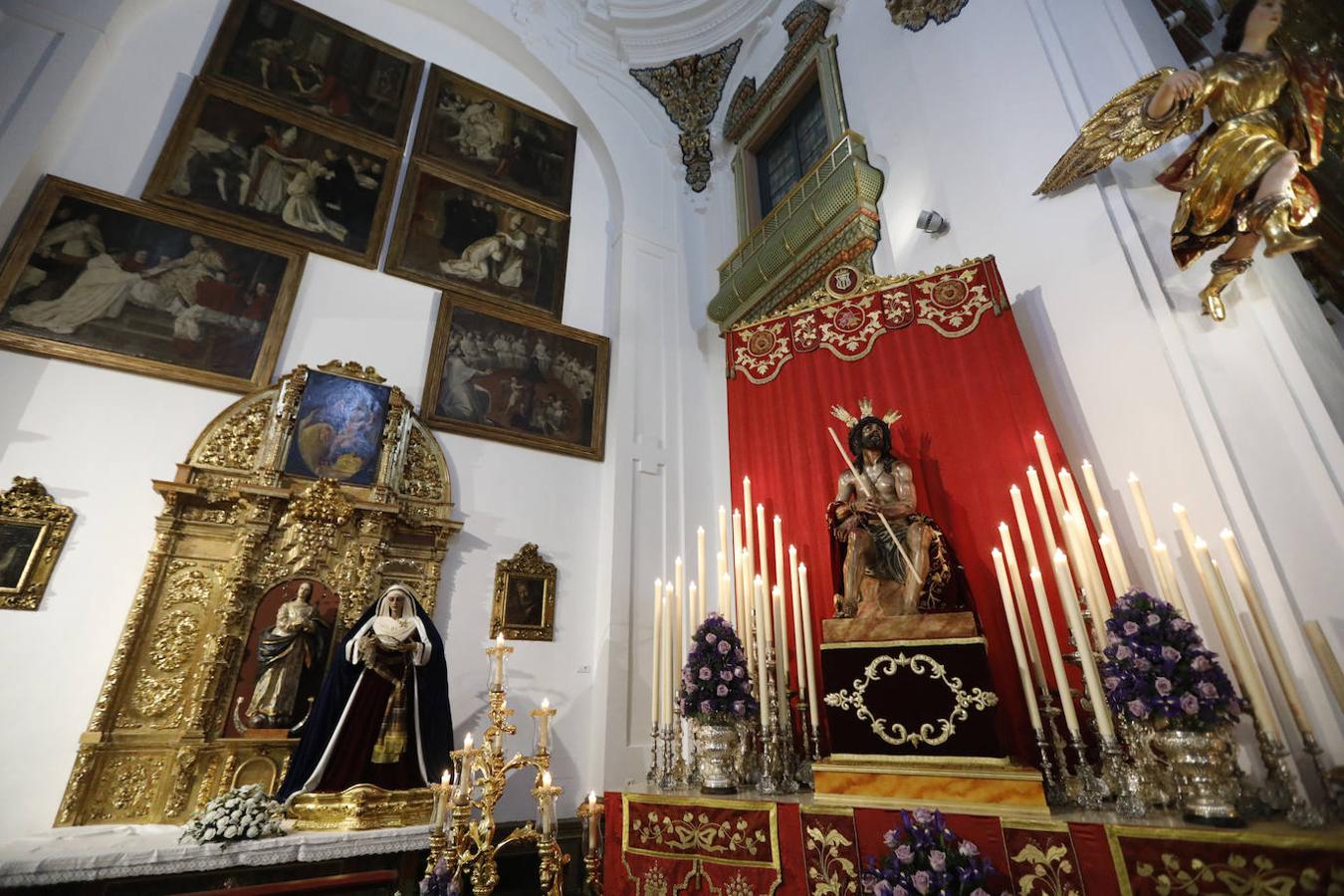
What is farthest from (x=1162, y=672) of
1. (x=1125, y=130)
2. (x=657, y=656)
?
(x=1125, y=130)

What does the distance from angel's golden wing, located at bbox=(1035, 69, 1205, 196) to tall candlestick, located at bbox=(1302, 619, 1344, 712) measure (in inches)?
103

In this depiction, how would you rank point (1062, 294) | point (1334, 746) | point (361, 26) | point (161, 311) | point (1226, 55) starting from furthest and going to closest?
point (361, 26) → point (161, 311) → point (1062, 294) → point (1226, 55) → point (1334, 746)

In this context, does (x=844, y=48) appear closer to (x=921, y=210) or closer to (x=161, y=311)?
(x=921, y=210)

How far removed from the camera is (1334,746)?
2.49 metres

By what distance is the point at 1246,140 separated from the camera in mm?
3047

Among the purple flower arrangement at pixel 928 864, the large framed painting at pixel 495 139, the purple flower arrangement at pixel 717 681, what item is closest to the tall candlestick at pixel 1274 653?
the purple flower arrangement at pixel 928 864

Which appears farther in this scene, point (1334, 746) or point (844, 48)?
point (844, 48)

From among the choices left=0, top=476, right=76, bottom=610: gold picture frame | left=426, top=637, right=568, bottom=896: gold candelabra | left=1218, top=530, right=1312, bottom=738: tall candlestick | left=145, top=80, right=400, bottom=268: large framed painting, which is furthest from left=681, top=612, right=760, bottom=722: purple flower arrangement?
left=145, top=80, right=400, bottom=268: large framed painting

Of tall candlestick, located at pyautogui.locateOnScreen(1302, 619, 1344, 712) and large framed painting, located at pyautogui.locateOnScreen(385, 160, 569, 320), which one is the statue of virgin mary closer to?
large framed painting, located at pyautogui.locateOnScreen(385, 160, 569, 320)

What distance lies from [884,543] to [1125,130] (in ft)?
9.16

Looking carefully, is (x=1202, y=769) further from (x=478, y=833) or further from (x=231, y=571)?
(x=231, y=571)

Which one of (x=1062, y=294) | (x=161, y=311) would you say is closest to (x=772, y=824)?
(x=1062, y=294)

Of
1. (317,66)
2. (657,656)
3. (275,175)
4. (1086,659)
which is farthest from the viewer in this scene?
(317,66)

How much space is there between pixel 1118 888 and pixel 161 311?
7.46 meters
